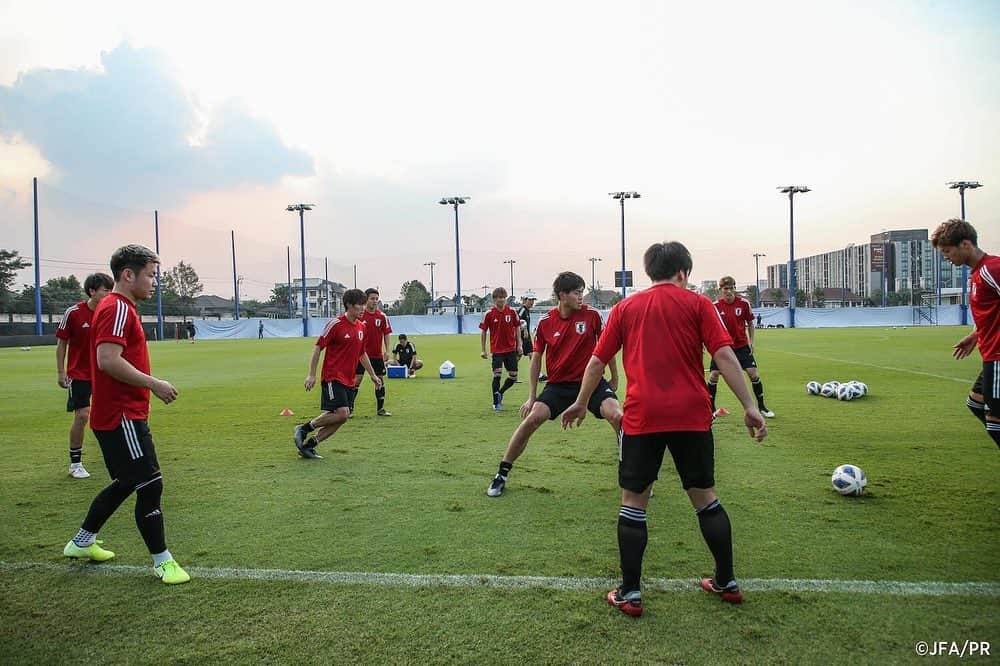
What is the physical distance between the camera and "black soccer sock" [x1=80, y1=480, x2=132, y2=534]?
405cm

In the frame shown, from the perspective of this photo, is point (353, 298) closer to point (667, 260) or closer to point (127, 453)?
point (127, 453)

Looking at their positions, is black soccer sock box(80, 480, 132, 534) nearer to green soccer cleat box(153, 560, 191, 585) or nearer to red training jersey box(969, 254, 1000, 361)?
green soccer cleat box(153, 560, 191, 585)

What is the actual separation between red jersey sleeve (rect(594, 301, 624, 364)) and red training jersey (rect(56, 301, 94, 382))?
17.9 feet

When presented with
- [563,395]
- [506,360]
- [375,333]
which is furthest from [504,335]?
[563,395]

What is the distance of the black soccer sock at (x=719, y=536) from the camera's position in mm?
3482

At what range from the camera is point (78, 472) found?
263 inches

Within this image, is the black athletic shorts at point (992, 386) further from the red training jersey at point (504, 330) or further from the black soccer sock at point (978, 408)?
the red training jersey at point (504, 330)

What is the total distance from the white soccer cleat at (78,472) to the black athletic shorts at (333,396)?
8.19 ft

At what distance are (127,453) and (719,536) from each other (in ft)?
11.7

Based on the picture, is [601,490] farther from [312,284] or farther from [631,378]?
[312,284]

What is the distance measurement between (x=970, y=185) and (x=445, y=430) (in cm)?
6207

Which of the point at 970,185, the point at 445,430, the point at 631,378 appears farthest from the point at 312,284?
the point at 631,378

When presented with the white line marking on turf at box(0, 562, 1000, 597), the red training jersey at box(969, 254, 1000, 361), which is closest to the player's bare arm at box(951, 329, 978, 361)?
the red training jersey at box(969, 254, 1000, 361)

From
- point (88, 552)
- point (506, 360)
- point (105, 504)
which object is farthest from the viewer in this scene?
point (506, 360)
